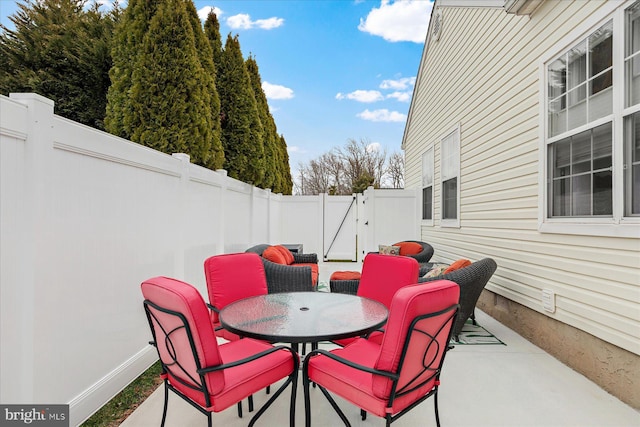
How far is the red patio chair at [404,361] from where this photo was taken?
5.06 feet

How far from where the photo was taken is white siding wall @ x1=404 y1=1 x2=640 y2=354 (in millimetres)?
2590

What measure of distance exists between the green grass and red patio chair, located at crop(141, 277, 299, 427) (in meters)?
0.64

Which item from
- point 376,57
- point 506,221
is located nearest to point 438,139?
point 506,221

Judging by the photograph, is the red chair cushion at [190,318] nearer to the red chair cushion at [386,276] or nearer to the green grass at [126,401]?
the green grass at [126,401]

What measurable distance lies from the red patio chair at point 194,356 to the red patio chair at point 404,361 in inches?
15.0

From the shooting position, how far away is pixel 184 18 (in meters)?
3.97

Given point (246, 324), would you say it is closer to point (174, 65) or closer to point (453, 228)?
point (174, 65)

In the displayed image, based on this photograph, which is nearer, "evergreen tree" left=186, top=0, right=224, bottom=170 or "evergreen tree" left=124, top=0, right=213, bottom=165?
"evergreen tree" left=124, top=0, right=213, bottom=165

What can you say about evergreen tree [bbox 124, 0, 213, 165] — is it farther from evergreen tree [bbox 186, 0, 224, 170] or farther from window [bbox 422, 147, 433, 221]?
window [bbox 422, 147, 433, 221]

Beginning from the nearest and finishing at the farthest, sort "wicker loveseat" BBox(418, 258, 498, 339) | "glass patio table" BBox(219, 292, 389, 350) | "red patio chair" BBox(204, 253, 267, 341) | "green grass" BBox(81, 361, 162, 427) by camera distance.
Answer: "glass patio table" BBox(219, 292, 389, 350) → "green grass" BBox(81, 361, 162, 427) → "red patio chair" BBox(204, 253, 267, 341) → "wicker loveseat" BBox(418, 258, 498, 339)

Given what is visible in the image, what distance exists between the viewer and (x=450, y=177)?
625cm

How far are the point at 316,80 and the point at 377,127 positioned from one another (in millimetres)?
7009

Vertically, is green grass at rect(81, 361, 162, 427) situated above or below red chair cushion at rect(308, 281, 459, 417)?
below

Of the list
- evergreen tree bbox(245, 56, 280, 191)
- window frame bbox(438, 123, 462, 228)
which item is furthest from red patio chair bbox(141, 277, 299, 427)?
evergreen tree bbox(245, 56, 280, 191)
